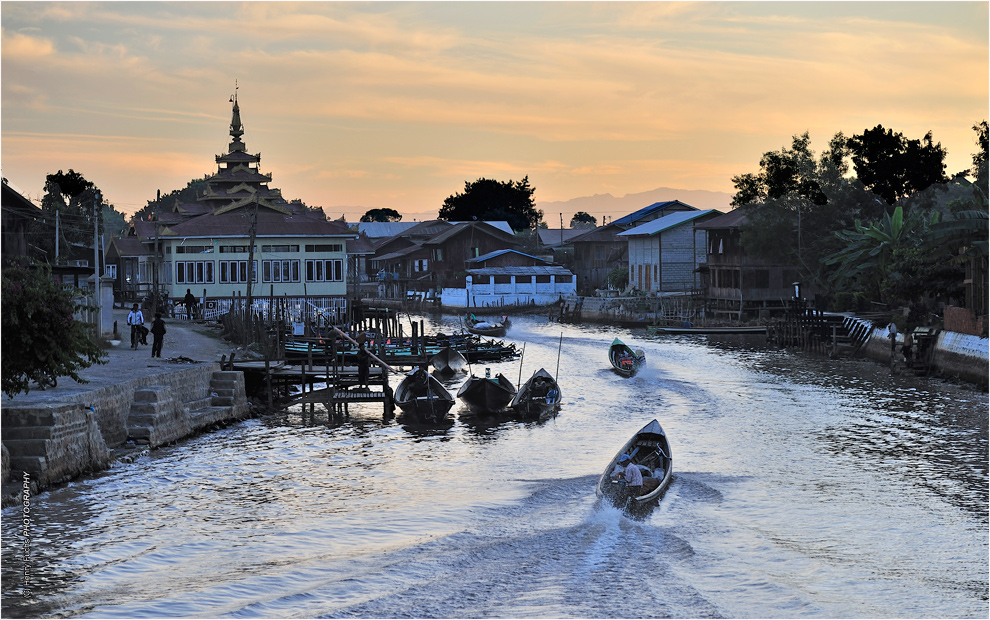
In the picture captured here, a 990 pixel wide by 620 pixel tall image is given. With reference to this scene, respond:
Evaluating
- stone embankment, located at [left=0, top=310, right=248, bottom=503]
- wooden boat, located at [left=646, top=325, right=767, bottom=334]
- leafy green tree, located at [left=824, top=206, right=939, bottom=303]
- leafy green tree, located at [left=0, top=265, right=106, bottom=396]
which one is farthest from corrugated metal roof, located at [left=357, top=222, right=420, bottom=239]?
leafy green tree, located at [left=0, top=265, right=106, bottom=396]

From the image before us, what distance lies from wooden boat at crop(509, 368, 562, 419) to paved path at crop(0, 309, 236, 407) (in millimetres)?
10316

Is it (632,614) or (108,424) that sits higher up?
(108,424)

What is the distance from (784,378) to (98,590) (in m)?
32.9

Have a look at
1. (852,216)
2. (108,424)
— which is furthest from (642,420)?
(852,216)

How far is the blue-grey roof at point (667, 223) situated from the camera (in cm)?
7862

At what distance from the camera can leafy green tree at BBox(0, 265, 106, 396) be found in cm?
1977

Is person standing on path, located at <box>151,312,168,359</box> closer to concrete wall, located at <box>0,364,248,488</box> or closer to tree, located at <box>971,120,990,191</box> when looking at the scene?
concrete wall, located at <box>0,364,248,488</box>

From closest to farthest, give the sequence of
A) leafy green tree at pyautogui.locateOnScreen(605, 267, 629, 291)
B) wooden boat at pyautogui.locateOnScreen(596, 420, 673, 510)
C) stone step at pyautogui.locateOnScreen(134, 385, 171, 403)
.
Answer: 1. wooden boat at pyautogui.locateOnScreen(596, 420, 673, 510)
2. stone step at pyautogui.locateOnScreen(134, 385, 171, 403)
3. leafy green tree at pyautogui.locateOnScreen(605, 267, 629, 291)

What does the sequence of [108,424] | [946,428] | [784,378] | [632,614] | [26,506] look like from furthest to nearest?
1. [784,378]
2. [946,428]
3. [108,424]
4. [26,506]
5. [632,614]

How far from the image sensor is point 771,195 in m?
68.9

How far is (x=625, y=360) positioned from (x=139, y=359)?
68.6 feet

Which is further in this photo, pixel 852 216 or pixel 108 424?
pixel 852 216

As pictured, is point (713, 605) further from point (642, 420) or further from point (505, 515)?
point (642, 420)

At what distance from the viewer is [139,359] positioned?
3288 cm
